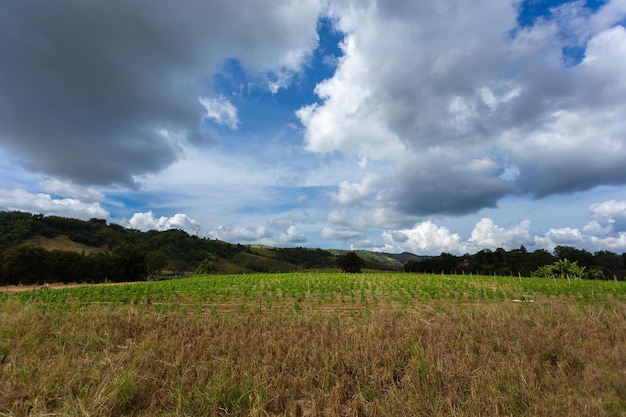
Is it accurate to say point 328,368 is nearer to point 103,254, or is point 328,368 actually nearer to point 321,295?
point 321,295

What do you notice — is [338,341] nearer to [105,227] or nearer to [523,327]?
[523,327]

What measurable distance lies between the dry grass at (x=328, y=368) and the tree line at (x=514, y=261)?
73.9 metres

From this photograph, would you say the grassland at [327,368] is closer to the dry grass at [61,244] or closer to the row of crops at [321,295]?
the row of crops at [321,295]

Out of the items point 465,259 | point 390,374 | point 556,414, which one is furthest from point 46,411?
point 465,259

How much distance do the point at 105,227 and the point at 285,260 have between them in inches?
3869

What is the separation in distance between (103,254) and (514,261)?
Answer: 104857 mm

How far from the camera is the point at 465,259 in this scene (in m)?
95.3

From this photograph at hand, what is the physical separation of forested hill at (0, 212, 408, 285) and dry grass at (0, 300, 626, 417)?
6700 cm

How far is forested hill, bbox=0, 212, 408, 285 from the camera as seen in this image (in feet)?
189

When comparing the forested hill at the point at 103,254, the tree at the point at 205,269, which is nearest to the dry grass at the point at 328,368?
the tree at the point at 205,269

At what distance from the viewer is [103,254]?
71.1 meters

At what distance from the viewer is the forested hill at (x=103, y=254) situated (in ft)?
189

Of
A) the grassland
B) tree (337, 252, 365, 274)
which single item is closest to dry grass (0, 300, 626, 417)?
the grassland

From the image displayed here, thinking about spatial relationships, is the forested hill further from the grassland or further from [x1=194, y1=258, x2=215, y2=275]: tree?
the grassland
